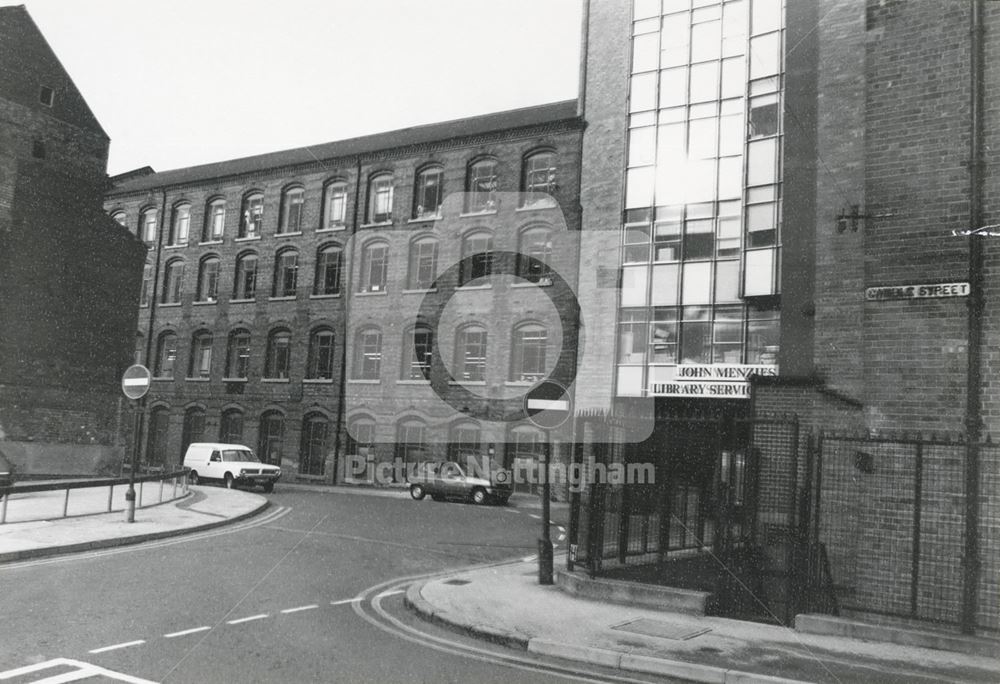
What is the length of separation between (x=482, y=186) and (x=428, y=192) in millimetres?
2774

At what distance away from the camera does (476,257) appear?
31703mm

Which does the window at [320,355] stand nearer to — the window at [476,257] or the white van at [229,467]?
the white van at [229,467]

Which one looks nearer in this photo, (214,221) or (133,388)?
(133,388)

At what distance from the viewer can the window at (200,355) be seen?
38.7m

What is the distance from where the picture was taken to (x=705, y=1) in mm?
24828

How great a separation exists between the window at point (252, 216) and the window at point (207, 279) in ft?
7.81

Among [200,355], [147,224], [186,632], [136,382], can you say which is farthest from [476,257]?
[186,632]

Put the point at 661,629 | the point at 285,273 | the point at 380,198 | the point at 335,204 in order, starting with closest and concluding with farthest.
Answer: the point at 661,629 → the point at 380,198 → the point at 335,204 → the point at 285,273

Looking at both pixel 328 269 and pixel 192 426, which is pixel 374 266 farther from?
Result: pixel 192 426

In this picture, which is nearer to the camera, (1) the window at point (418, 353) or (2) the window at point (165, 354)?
(1) the window at point (418, 353)

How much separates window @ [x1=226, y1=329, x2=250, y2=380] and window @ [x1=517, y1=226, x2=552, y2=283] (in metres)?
15.2

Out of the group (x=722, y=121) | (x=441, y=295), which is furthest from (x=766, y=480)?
(x=441, y=295)

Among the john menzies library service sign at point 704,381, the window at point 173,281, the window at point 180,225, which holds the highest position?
the window at point 180,225

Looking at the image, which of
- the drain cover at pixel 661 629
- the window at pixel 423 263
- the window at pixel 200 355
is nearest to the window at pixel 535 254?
the window at pixel 423 263
